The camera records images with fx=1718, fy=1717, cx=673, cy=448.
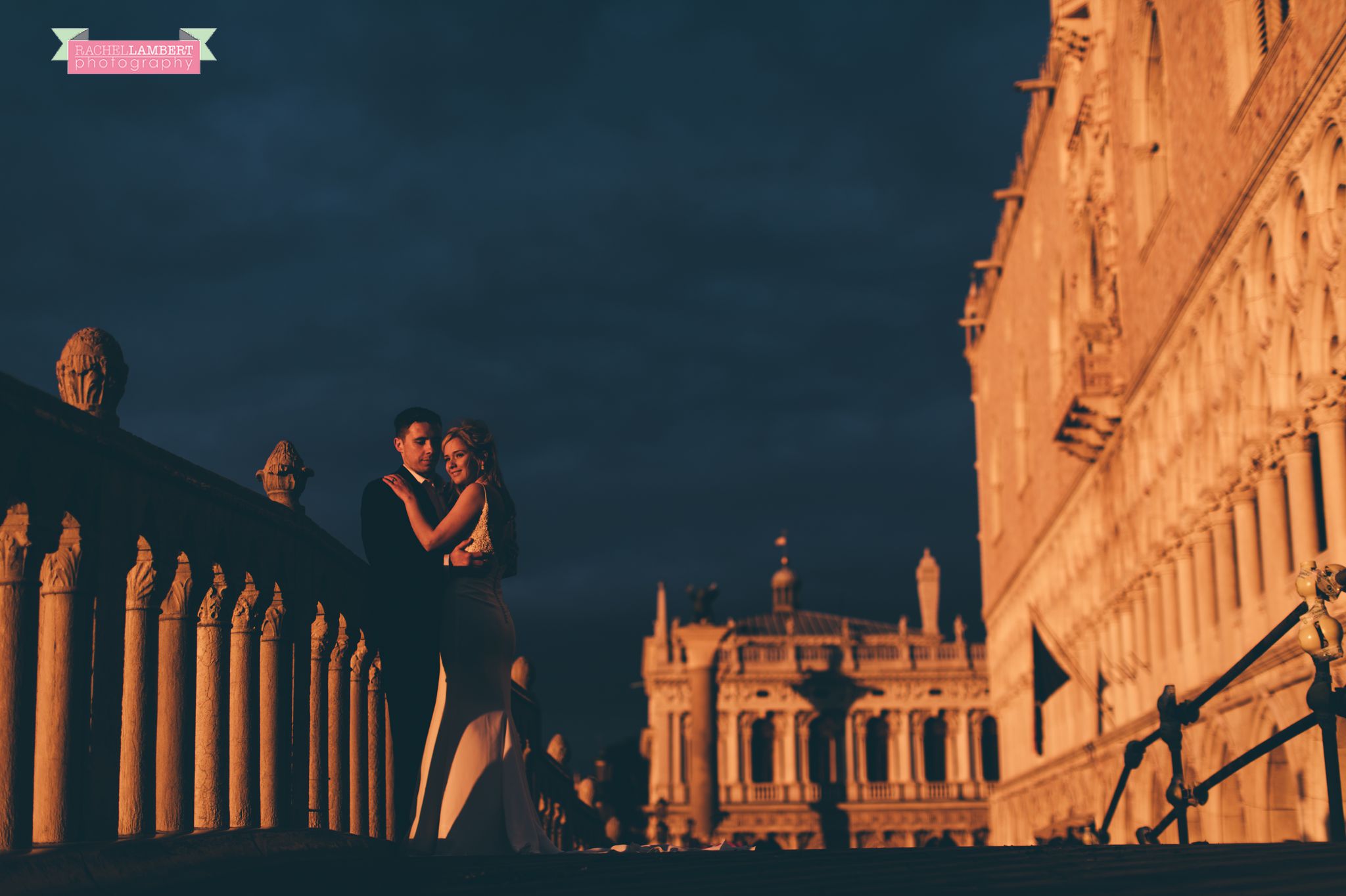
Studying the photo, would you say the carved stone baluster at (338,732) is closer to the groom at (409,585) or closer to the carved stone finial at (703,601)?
the groom at (409,585)

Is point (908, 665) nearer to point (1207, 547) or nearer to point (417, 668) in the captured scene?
point (1207, 547)

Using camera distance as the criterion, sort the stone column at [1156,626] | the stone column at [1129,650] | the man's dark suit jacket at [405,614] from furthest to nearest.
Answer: the stone column at [1129,650]
the stone column at [1156,626]
the man's dark suit jacket at [405,614]

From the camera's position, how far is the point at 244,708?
6.94m

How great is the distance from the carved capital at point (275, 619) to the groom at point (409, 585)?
0.43 meters

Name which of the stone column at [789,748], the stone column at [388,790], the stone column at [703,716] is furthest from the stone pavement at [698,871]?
the stone column at [789,748]

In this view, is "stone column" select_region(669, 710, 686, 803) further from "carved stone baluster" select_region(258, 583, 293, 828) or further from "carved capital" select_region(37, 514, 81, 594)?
"carved capital" select_region(37, 514, 81, 594)

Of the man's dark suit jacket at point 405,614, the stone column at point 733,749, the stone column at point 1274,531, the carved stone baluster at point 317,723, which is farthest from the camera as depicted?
the stone column at point 733,749

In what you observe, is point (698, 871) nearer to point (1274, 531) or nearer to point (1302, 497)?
point (1302, 497)

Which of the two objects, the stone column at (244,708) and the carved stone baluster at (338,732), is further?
Result: the carved stone baluster at (338,732)

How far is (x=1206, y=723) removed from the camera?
74.6 ft

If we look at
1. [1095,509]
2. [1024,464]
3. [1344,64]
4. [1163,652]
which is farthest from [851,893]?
[1024,464]

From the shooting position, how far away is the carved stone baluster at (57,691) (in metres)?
5.33

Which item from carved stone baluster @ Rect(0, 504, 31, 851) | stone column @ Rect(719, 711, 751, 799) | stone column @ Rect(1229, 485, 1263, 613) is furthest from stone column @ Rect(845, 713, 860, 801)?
carved stone baluster @ Rect(0, 504, 31, 851)

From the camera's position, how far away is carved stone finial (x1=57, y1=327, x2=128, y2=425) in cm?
588
